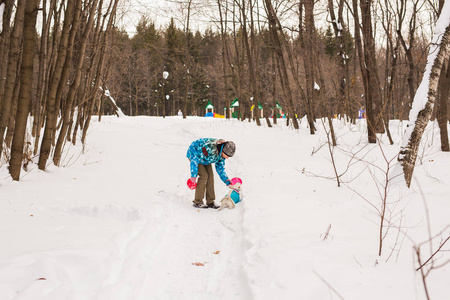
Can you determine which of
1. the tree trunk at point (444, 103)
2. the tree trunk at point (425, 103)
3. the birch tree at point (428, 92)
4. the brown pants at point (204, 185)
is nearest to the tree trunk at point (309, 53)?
the tree trunk at point (444, 103)

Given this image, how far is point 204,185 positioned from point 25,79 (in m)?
3.12

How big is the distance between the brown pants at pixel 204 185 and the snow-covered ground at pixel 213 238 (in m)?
0.26

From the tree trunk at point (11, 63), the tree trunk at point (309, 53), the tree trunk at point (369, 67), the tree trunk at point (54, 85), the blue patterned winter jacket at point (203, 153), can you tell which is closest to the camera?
the tree trunk at point (11, 63)

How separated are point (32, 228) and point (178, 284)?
5.51 feet

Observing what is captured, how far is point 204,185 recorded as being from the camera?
5.17 m

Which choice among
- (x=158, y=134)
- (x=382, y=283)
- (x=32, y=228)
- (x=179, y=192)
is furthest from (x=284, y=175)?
(x=158, y=134)

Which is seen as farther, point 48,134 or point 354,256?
point 48,134

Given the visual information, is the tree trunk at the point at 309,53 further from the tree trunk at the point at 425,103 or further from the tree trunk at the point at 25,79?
the tree trunk at the point at 25,79

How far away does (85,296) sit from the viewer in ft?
7.72

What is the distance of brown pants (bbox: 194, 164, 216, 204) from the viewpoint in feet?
16.9

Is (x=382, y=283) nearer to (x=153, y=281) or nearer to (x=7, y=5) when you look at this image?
(x=153, y=281)

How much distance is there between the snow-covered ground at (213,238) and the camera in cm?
238

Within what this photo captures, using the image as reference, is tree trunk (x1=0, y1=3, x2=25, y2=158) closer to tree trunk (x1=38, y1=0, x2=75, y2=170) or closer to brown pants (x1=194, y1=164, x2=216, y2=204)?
tree trunk (x1=38, y1=0, x2=75, y2=170)

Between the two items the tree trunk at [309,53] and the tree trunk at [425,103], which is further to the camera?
the tree trunk at [309,53]
